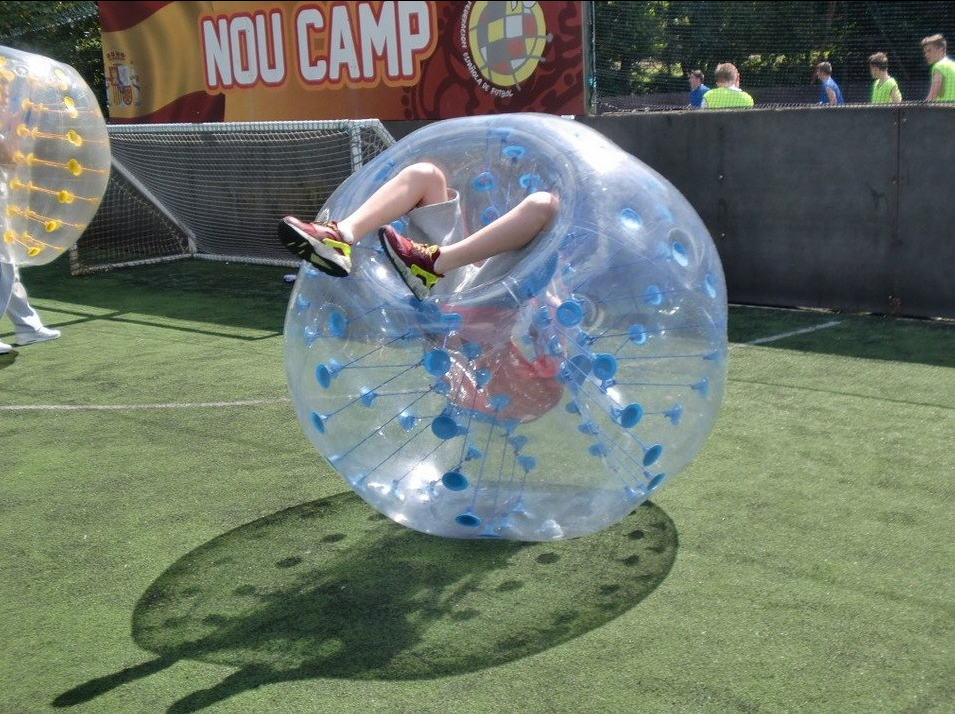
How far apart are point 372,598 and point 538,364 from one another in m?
1.07

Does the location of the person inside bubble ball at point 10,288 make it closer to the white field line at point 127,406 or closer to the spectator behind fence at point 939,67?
the white field line at point 127,406

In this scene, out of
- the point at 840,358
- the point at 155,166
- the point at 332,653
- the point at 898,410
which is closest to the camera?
the point at 332,653

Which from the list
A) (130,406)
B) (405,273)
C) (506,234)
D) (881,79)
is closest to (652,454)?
(506,234)

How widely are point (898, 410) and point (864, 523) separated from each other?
1727 mm

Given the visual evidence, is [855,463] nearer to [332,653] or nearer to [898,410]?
[898,410]

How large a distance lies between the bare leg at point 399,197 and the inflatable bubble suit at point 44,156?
369 cm

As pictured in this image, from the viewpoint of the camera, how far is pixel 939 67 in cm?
1035

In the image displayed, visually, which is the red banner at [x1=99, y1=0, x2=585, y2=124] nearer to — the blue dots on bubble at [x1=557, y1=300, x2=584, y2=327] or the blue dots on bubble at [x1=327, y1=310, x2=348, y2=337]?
the blue dots on bubble at [x1=327, y1=310, x2=348, y2=337]

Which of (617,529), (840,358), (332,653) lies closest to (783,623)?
(617,529)

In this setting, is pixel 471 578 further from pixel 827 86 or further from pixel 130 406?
pixel 827 86

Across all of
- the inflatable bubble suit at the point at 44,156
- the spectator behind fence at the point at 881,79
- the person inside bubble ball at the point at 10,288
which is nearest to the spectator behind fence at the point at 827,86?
the spectator behind fence at the point at 881,79

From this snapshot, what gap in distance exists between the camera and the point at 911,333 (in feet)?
26.3

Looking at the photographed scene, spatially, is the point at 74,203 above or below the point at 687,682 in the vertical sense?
above

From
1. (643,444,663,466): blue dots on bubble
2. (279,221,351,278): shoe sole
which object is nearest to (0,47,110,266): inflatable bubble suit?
(279,221,351,278): shoe sole
